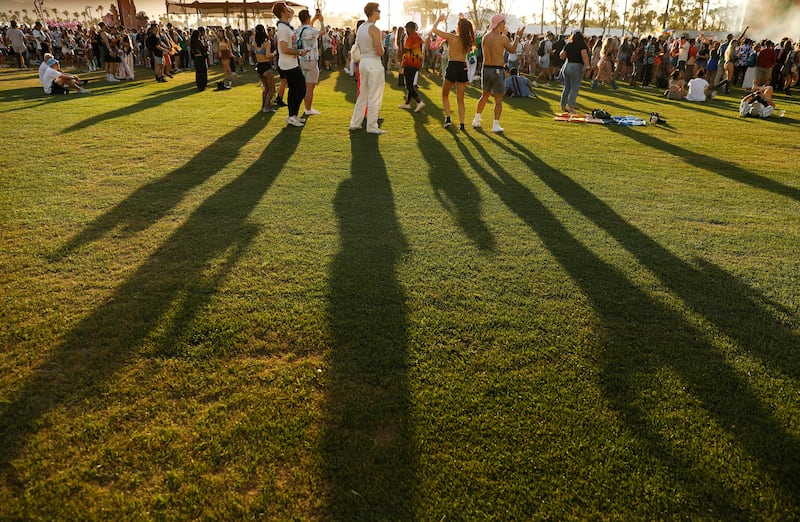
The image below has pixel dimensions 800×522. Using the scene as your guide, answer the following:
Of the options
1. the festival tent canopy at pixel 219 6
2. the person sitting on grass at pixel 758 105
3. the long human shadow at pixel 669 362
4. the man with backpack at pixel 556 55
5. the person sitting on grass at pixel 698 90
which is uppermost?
the festival tent canopy at pixel 219 6

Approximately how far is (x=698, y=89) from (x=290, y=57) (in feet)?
42.3

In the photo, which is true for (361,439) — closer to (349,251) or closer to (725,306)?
(349,251)

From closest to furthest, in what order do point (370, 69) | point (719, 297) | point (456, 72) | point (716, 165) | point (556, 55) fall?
point (719, 297) → point (716, 165) → point (370, 69) → point (456, 72) → point (556, 55)

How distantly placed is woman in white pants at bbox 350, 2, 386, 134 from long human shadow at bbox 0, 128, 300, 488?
14.5ft

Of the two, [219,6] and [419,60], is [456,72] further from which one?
[219,6]

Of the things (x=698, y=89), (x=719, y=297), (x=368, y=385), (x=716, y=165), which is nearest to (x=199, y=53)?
(x=716, y=165)

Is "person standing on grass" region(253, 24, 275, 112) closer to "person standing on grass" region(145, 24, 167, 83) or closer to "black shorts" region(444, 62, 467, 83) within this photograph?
"black shorts" region(444, 62, 467, 83)

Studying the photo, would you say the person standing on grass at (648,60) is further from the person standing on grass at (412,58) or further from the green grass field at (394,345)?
the green grass field at (394,345)

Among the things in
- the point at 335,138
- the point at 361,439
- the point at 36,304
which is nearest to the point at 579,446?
the point at 361,439

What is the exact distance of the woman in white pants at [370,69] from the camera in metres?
7.84

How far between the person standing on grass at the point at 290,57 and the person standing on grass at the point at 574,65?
20.5 feet

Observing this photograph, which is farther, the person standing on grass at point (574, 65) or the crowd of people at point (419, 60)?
the person standing on grass at point (574, 65)

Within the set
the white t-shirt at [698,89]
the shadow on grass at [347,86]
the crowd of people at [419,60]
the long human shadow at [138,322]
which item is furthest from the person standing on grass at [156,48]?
the white t-shirt at [698,89]

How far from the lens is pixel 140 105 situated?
11.5m
